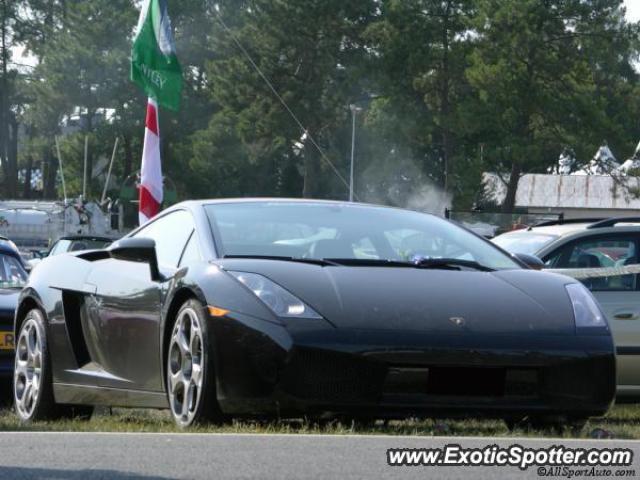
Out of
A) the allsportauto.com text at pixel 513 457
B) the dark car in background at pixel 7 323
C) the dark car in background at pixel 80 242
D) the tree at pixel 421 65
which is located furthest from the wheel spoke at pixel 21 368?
the tree at pixel 421 65

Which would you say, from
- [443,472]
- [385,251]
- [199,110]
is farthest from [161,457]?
[199,110]

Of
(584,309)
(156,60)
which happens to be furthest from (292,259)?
(156,60)

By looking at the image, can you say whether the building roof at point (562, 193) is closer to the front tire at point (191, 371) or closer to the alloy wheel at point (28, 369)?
the alloy wheel at point (28, 369)

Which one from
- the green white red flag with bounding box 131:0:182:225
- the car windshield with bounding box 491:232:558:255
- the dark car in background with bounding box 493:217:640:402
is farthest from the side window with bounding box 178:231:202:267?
the green white red flag with bounding box 131:0:182:225

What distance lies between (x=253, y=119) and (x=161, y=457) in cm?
6521

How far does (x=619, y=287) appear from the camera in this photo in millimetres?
10406

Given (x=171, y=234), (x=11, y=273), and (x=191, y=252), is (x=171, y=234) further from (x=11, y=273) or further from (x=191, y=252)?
(x=11, y=273)

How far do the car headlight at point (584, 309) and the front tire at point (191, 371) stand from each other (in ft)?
5.24

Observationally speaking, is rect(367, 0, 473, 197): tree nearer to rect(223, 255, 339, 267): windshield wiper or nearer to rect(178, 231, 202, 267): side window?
rect(178, 231, 202, 267): side window

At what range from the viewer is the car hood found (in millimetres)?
6164

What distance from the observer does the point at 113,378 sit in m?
7.36

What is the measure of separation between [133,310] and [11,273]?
4.29 m

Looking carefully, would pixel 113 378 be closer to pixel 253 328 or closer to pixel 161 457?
pixel 253 328

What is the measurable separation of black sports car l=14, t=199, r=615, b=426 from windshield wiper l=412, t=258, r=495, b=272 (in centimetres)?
1
